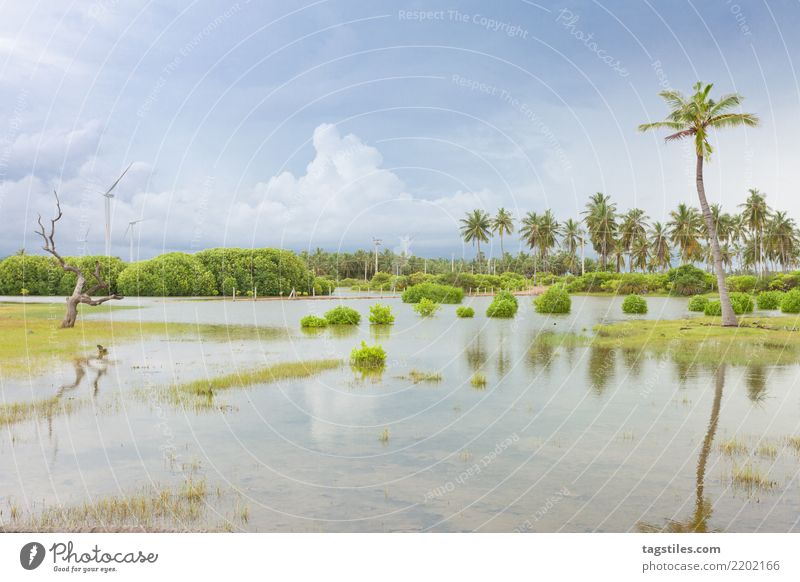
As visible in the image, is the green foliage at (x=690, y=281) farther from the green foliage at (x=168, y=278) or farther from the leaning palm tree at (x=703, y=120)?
the green foliage at (x=168, y=278)

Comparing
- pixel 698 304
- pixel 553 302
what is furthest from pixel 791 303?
pixel 553 302

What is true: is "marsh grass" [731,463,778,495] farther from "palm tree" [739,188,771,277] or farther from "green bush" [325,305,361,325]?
"palm tree" [739,188,771,277]

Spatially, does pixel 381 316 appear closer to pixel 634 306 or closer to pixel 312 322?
→ pixel 312 322

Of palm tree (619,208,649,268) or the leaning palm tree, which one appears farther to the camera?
palm tree (619,208,649,268)

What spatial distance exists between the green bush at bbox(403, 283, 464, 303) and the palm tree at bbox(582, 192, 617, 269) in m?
47.4

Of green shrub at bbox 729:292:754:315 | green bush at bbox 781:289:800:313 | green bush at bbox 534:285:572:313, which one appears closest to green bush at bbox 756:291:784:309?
green shrub at bbox 729:292:754:315

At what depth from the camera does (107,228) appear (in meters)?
42.5

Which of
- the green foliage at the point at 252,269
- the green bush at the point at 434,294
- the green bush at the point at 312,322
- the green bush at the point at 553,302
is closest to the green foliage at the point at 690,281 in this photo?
the green bush at the point at 434,294

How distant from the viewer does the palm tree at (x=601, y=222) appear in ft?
351

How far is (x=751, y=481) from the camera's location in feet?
34.1

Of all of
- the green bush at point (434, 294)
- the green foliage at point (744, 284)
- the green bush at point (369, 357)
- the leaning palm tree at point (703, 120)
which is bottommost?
the green bush at point (369, 357)
